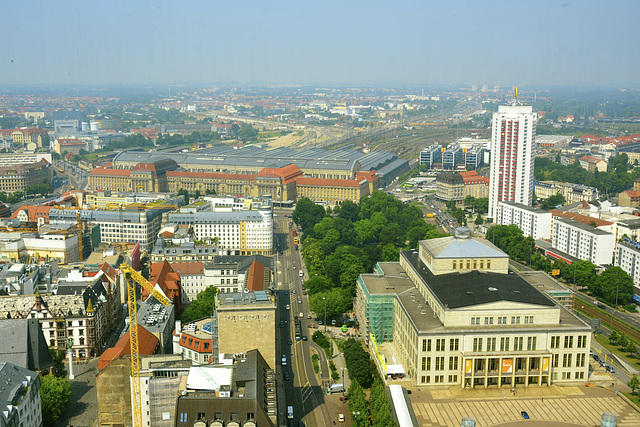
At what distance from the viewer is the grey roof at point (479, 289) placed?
202 feet

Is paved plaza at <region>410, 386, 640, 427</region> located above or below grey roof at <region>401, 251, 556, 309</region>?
below

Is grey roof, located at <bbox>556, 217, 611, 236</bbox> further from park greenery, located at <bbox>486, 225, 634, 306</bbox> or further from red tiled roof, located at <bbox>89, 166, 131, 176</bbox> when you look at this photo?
red tiled roof, located at <bbox>89, 166, 131, 176</bbox>

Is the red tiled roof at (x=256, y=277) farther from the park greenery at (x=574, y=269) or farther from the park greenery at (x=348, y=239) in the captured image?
the park greenery at (x=574, y=269)

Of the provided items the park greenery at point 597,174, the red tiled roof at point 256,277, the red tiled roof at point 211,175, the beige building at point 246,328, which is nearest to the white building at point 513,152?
the park greenery at point 597,174

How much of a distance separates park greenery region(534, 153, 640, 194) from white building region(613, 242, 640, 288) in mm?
67741

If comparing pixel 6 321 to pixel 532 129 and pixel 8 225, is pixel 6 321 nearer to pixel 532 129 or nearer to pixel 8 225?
pixel 8 225

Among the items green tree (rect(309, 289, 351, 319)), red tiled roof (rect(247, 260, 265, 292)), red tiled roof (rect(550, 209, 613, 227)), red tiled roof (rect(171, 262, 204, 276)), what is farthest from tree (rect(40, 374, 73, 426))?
red tiled roof (rect(550, 209, 613, 227))

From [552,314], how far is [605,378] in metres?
7.42

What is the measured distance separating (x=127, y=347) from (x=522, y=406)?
104ft

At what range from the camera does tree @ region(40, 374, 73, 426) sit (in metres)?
54.1

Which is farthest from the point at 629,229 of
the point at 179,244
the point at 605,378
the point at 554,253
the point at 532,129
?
the point at 179,244

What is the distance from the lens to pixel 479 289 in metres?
64.1

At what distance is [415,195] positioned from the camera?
16038cm

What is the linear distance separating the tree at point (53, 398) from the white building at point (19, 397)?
141 centimetres
